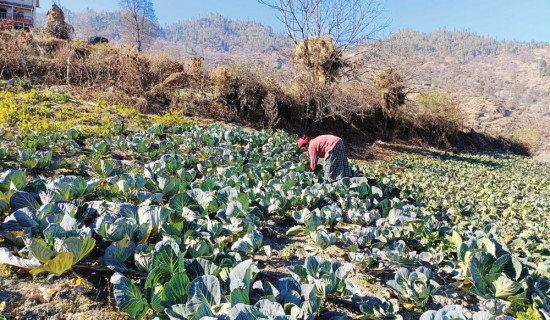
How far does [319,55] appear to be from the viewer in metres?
15.9

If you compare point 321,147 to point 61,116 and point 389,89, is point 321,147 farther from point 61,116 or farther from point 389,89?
point 389,89

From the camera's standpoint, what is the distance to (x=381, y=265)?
9.12 ft

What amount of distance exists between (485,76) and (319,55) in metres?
119

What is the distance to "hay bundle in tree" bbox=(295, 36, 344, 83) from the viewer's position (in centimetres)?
1602

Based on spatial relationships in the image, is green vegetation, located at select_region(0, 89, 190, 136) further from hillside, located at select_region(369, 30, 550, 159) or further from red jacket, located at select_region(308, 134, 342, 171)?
hillside, located at select_region(369, 30, 550, 159)

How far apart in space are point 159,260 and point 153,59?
16.0m

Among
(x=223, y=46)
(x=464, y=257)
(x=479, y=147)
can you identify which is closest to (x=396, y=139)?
(x=479, y=147)

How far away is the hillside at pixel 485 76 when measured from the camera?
2631 centimetres

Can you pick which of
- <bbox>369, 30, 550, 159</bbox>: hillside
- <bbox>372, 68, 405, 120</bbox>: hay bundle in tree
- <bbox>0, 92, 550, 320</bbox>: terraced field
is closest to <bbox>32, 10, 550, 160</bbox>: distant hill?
<bbox>369, 30, 550, 159</bbox>: hillside

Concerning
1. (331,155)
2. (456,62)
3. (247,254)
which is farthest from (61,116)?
(456,62)

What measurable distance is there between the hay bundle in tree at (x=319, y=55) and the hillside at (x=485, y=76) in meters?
2.57

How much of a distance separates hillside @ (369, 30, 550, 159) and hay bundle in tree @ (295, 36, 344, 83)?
8.42 ft

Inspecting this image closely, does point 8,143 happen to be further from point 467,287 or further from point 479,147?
point 479,147

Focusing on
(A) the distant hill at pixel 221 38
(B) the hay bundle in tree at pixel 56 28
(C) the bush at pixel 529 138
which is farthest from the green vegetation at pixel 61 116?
(A) the distant hill at pixel 221 38
